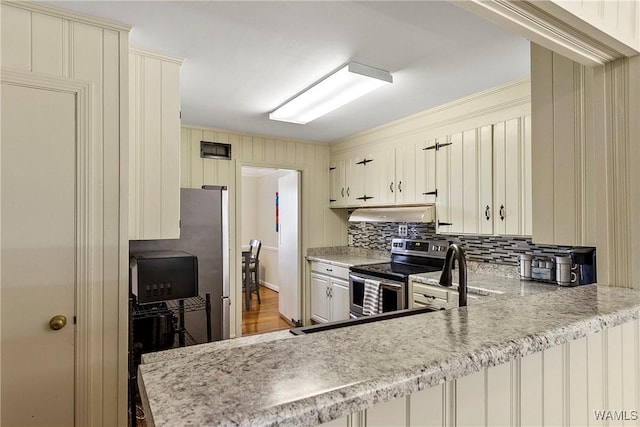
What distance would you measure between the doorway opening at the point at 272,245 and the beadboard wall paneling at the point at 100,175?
7.62ft

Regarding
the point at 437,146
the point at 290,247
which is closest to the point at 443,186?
the point at 437,146

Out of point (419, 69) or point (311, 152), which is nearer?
A: point (419, 69)

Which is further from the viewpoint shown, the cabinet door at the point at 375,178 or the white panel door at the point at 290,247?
the white panel door at the point at 290,247

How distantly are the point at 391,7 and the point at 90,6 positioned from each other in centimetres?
140

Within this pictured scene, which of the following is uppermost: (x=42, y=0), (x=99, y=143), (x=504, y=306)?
(x=42, y=0)

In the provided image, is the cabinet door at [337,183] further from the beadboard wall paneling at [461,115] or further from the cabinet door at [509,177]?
the cabinet door at [509,177]

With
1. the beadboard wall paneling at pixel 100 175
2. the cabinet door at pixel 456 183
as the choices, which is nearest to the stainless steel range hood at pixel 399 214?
the cabinet door at pixel 456 183

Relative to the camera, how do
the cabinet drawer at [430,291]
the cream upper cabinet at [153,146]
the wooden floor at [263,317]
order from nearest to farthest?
the cream upper cabinet at [153,146] → the cabinet drawer at [430,291] → the wooden floor at [263,317]

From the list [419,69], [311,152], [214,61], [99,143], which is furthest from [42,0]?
[311,152]

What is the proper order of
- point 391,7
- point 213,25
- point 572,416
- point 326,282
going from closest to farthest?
point 572,416
point 391,7
point 213,25
point 326,282

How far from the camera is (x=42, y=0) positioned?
151cm

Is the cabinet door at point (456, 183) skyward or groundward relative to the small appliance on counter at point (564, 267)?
skyward

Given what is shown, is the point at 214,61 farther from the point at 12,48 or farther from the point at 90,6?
the point at 12,48

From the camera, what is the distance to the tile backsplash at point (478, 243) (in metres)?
2.74
